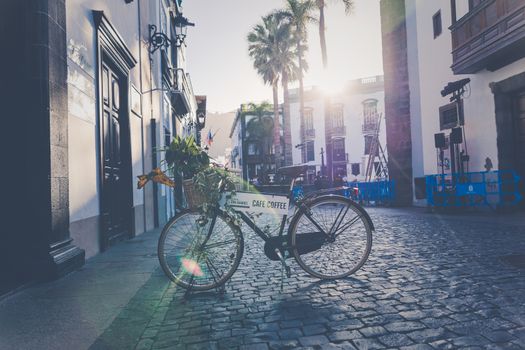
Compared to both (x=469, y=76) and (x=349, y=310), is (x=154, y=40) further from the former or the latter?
(x=469, y=76)

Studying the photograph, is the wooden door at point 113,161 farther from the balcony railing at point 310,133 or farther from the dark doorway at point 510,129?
the balcony railing at point 310,133

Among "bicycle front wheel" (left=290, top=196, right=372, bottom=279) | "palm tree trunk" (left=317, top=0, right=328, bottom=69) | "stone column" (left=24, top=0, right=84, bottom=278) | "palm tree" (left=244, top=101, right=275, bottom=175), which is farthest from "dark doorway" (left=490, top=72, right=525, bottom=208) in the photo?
"palm tree" (left=244, top=101, right=275, bottom=175)

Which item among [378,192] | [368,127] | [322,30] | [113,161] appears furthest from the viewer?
[368,127]

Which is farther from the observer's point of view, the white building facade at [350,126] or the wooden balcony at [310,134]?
the wooden balcony at [310,134]

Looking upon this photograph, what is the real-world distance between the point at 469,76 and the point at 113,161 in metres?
10.9

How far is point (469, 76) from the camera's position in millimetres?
11992

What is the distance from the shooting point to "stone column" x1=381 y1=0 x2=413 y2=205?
50.3 ft

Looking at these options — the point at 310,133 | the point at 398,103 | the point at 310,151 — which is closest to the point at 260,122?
the point at 310,133

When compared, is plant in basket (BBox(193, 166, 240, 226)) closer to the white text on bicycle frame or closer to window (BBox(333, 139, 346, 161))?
the white text on bicycle frame

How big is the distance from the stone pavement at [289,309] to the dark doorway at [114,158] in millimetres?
1616

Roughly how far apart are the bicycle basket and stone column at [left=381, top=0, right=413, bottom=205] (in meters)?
13.2

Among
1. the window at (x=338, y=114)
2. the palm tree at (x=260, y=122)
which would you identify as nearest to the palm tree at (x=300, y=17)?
the window at (x=338, y=114)

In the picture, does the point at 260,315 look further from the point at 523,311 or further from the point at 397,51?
the point at 397,51

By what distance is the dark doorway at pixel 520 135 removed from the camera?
1032 centimetres
